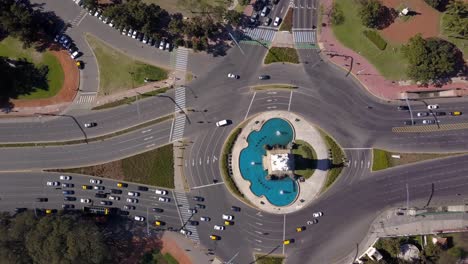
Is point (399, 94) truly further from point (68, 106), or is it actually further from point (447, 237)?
point (68, 106)

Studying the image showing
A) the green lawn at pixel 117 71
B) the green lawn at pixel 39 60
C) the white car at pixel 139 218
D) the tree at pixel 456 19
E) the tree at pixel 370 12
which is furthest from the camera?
the green lawn at pixel 39 60

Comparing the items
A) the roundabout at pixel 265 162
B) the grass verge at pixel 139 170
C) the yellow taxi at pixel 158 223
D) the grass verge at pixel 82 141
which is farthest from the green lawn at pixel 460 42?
the yellow taxi at pixel 158 223

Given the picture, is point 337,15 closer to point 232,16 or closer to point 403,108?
point 232,16

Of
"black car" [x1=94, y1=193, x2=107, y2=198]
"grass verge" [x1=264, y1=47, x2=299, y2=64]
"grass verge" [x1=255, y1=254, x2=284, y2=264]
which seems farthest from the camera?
"grass verge" [x1=264, y1=47, x2=299, y2=64]

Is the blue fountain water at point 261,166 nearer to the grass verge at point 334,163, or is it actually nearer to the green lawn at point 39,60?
the grass verge at point 334,163

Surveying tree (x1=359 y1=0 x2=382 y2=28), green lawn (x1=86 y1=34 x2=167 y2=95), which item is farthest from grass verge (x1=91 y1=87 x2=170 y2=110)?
tree (x1=359 y1=0 x2=382 y2=28)

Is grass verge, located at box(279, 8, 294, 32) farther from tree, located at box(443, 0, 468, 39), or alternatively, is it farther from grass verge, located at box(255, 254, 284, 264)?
grass verge, located at box(255, 254, 284, 264)
